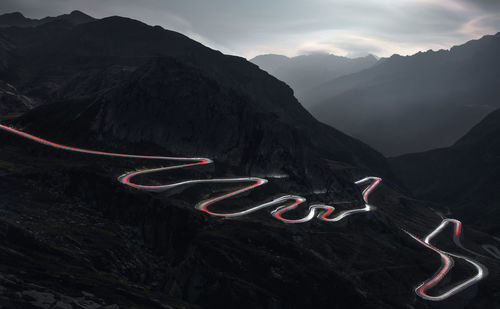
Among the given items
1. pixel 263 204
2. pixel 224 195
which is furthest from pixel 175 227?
pixel 263 204

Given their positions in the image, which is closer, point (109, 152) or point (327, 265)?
point (327, 265)

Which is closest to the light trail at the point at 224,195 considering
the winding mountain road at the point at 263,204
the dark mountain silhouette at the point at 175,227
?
the winding mountain road at the point at 263,204

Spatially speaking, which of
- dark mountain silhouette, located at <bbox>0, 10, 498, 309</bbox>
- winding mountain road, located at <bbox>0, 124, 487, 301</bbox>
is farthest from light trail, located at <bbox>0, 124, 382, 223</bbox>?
dark mountain silhouette, located at <bbox>0, 10, 498, 309</bbox>

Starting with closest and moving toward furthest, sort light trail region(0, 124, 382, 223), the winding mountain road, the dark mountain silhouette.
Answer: the dark mountain silhouette
the winding mountain road
light trail region(0, 124, 382, 223)

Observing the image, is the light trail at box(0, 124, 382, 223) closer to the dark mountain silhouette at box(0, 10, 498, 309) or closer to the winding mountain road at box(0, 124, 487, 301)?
the winding mountain road at box(0, 124, 487, 301)

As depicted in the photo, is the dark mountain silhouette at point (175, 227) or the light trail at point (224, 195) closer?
the dark mountain silhouette at point (175, 227)

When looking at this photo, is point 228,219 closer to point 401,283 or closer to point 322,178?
point 401,283

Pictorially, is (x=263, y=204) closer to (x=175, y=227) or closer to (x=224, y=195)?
(x=224, y=195)

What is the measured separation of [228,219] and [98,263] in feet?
116

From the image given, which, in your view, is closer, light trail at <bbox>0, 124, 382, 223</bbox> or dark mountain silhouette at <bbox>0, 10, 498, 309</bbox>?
dark mountain silhouette at <bbox>0, 10, 498, 309</bbox>

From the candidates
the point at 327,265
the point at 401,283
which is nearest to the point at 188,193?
the point at 327,265

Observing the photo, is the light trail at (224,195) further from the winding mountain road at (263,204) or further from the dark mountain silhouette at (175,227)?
the dark mountain silhouette at (175,227)

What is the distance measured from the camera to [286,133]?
180500 mm

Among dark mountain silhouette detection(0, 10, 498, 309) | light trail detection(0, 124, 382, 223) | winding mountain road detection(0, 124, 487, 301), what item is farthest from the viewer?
light trail detection(0, 124, 382, 223)
